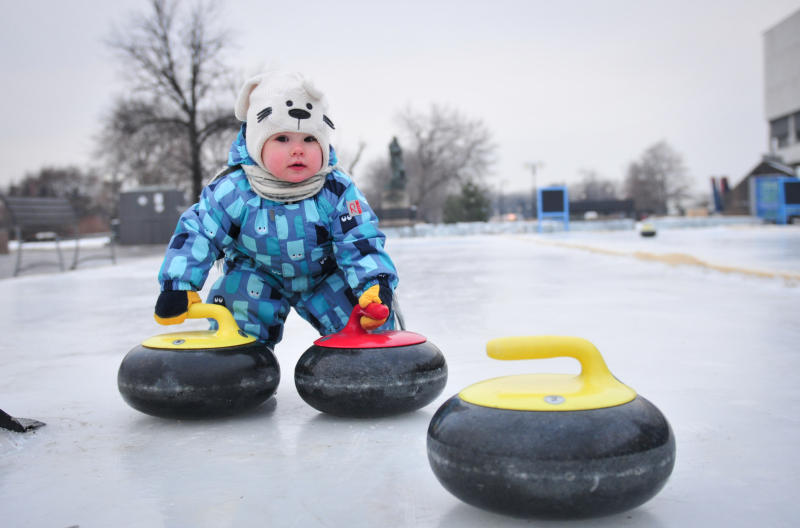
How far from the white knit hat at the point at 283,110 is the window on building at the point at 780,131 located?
1996 inches

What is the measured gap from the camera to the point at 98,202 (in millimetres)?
47656

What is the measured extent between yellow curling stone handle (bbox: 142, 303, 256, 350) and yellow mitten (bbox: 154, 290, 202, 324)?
0.07 feet

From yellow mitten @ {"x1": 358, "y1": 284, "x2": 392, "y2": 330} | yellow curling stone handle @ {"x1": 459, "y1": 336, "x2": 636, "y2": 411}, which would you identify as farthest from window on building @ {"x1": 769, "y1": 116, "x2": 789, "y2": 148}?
yellow curling stone handle @ {"x1": 459, "y1": 336, "x2": 636, "y2": 411}

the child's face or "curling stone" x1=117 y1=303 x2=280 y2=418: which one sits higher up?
the child's face

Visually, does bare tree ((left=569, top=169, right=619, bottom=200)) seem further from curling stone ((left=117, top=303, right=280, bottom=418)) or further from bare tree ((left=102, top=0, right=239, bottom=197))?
curling stone ((left=117, top=303, right=280, bottom=418))

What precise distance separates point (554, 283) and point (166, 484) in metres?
4.91

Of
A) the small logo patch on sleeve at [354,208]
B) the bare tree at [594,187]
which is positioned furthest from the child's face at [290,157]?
the bare tree at [594,187]

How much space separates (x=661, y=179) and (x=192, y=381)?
5507cm

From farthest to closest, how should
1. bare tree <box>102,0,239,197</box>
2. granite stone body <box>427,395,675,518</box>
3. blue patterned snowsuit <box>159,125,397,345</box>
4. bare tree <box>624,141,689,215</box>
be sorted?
1. bare tree <box>624,141,689,215</box>
2. bare tree <box>102,0,239,197</box>
3. blue patterned snowsuit <box>159,125,397,345</box>
4. granite stone body <box>427,395,675,518</box>

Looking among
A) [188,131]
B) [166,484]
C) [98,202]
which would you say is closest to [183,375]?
[166,484]

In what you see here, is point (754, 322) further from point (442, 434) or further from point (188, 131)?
point (188, 131)

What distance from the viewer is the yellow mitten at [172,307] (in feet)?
6.81

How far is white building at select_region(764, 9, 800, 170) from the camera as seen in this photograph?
143 ft

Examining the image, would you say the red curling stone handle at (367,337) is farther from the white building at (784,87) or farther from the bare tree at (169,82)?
the white building at (784,87)
